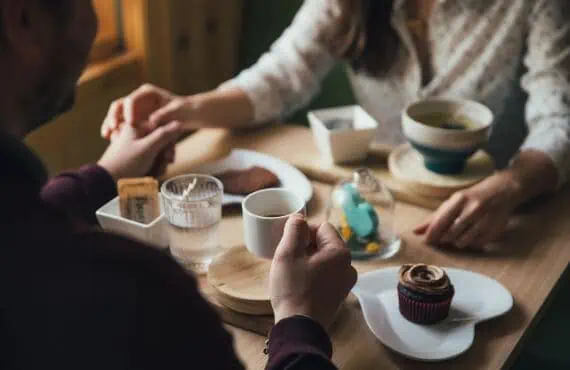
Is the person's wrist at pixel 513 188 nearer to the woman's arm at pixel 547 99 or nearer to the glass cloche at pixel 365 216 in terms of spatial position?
the woman's arm at pixel 547 99

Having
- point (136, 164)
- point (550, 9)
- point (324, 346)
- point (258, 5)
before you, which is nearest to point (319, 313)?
point (324, 346)

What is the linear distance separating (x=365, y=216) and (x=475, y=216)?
0.55 feet

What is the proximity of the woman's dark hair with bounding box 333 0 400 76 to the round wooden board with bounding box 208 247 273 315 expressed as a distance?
25.7 inches

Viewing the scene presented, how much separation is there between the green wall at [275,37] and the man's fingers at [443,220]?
1.05 m

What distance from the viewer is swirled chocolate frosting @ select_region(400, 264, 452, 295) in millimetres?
969

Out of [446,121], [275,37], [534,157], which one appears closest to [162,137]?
[446,121]

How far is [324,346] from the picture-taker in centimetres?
85

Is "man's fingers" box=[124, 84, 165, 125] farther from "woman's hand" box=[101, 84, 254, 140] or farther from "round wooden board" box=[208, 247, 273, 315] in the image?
"round wooden board" box=[208, 247, 273, 315]

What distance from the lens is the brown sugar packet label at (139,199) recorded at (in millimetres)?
1110

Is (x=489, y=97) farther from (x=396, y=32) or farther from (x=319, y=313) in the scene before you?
(x=319, y=313)

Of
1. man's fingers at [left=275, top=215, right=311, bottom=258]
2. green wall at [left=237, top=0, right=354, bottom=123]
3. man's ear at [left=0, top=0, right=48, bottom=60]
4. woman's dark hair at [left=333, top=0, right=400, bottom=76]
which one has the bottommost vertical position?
green wall at [left=237, top=0, right=354, bottom=123]

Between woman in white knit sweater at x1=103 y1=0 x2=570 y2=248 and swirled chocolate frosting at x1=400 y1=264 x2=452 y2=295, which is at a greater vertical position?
woman in white knit sweater at x1=103 y1=0 x2=570 y2=248

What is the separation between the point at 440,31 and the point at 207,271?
818 millimetres

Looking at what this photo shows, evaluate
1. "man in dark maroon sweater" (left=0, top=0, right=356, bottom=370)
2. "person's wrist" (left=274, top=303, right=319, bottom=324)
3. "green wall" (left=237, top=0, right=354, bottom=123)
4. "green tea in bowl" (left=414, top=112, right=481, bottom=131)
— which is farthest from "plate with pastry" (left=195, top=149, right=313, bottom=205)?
"green wall" (left=237, top=0, right=354, bottom=123)
